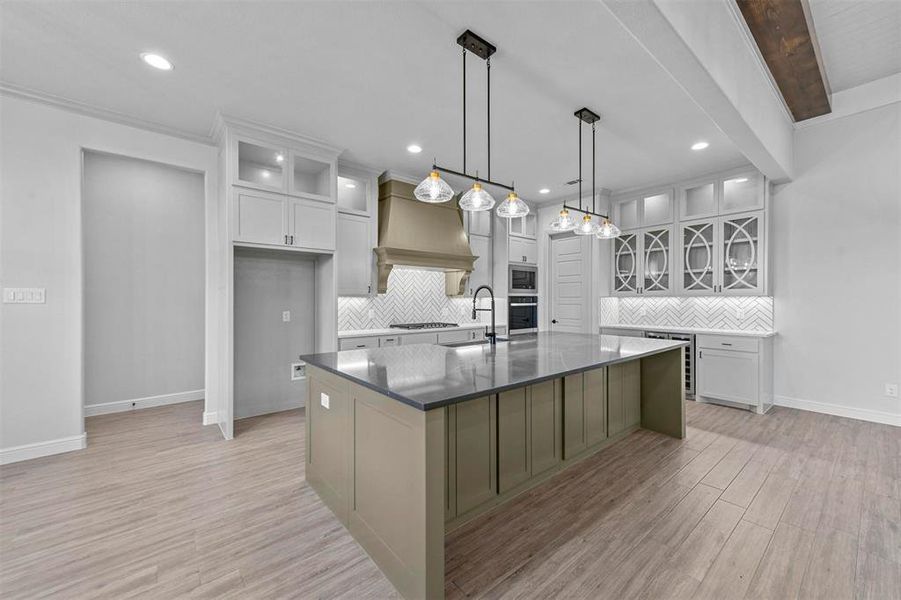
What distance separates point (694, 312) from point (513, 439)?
→ 159 inches

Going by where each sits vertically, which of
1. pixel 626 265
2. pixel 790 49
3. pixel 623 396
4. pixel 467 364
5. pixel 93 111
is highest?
pixel 790 49

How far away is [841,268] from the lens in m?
3.94

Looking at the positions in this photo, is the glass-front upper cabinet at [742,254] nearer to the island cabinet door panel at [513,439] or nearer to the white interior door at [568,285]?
the white interior door at [568,285]

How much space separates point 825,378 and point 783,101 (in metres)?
2.88

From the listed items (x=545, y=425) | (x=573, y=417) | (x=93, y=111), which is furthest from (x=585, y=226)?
(x=93, y=111)

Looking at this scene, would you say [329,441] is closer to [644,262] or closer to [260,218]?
[260,218]

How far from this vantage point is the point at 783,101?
3.71 m

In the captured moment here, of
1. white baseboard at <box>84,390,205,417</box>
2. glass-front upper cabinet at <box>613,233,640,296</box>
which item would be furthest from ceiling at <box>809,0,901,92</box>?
white baseboard at <box>84,390,205,417</box>

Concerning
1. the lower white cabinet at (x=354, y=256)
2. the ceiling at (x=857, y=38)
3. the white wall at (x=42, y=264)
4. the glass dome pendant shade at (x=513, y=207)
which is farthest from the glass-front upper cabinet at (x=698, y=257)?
the white wall at (x=42, y=264)

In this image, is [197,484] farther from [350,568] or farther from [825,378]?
[825,378]

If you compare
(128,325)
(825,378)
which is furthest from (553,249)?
(128,325)

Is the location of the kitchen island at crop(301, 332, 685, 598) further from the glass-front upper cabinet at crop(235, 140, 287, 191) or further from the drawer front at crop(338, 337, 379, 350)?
the glass-front upper cabinet at crop(235, 140, 287, 191)

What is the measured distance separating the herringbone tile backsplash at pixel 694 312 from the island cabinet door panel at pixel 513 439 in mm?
3653

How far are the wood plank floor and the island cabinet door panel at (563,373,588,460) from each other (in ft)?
0.51
